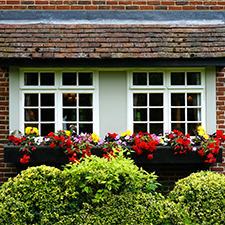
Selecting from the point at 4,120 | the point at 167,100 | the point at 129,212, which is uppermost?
the point at 167,100

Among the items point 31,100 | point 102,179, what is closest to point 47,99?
point 31,100

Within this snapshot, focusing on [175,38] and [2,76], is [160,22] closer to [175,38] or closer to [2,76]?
[175,38]

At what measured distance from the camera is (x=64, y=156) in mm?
4758

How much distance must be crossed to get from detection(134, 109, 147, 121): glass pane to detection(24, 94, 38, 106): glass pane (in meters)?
2.05

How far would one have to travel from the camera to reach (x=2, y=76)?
210 inches

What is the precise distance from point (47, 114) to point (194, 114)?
9.95 ft

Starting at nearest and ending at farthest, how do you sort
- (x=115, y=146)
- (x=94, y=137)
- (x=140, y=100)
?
(x=115, y=146)
(x=94, y=137)
(x=140, y=100)

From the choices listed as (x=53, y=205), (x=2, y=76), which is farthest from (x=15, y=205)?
(x=2, y=76)

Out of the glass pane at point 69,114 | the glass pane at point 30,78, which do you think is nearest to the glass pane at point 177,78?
the glass pane at point 69,114

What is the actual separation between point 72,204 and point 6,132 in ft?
8.47

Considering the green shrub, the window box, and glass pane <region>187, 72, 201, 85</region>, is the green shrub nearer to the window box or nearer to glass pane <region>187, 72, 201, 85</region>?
the window box

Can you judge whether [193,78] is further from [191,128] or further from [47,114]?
[47,114]

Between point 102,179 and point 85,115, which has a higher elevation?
point 85,115

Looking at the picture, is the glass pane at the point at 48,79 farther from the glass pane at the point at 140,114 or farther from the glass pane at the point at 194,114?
the glass pane at the point at 194,114
